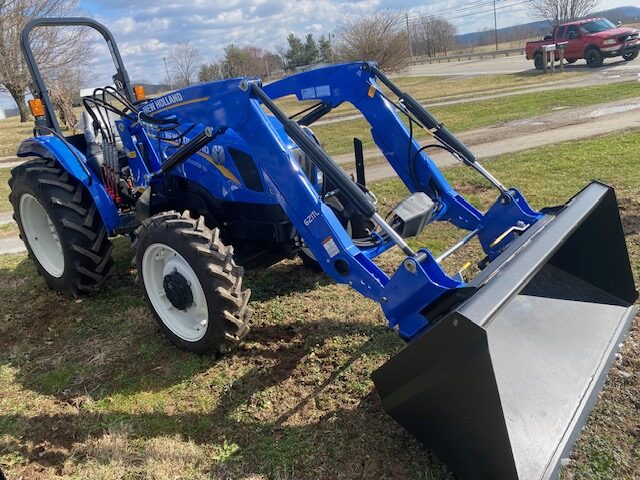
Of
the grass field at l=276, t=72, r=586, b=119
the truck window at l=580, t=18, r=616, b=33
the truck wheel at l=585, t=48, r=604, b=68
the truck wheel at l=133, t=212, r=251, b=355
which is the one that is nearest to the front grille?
the truck wheel at l=585, t=48, r=604, b=68

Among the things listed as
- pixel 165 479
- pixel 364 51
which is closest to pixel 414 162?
pixel 165 479

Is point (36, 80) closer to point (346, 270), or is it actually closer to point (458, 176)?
point (346, 270)

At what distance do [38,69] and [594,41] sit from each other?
76.1 feet

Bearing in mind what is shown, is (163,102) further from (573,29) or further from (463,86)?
(573,29)

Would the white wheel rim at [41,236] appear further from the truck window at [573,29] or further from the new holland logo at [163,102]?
the truck window at [573,29]

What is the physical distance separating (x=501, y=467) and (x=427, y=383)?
1.48 feet

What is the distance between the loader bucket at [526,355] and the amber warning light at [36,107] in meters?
4.00

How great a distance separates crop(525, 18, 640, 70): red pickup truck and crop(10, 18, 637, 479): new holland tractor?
22.1 m

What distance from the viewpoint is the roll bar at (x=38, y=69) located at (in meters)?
4.75

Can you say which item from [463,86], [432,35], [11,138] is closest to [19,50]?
[11,138]

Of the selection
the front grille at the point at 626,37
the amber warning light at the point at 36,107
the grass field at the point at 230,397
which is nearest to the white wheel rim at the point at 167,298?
the grass field at the point at 230,397

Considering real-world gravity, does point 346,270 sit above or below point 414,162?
below

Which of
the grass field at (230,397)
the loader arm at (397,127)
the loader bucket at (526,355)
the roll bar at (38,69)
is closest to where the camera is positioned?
the loader bucket at (526,355)

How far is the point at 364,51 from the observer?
3147 cm
